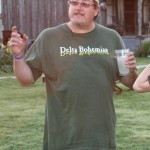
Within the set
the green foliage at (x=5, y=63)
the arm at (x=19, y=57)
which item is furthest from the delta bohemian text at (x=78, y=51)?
the green foliage at (x=5, y=63)

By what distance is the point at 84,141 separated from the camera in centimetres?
356

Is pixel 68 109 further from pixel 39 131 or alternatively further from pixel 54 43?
pixel 39 131

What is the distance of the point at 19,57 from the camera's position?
363 centimetres

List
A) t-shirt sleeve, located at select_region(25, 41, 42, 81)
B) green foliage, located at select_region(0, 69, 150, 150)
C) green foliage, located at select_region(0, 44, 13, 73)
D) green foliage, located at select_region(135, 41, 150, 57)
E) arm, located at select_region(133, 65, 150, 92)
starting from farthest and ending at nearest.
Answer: green foliage, located at select_region(135, 41, 150, 57)
green foliage, located at select_region(0, 44, 13, 73)
green foliage, located at select_region(0, 69, 150, 150)
t-shirt sleeve, located at select_region(25, 41, 42, 81)
arm, located at select_region(133, 65, 150, 92)

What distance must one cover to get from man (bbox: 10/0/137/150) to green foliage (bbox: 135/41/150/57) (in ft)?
73.6

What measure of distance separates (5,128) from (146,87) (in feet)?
18.1

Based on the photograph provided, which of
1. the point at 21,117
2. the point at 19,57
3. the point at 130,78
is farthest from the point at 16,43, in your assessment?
the point at 21,117

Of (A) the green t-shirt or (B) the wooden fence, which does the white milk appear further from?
(B) the wooden fence

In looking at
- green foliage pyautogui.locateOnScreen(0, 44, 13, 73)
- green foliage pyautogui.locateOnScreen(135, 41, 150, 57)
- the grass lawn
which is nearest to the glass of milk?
the grass lawn

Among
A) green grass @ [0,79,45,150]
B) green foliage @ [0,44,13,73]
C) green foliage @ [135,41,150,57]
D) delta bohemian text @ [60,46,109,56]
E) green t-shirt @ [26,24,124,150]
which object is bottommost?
green foliage @ [135,41,150,57]

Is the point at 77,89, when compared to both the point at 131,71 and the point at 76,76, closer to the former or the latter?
the point at 76,76

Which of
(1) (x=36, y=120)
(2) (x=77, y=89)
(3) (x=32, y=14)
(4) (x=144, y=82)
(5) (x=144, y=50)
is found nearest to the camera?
(4) (x=144, y=82)

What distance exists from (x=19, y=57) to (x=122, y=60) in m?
0.71

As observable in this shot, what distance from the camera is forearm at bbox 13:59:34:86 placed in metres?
3.64
